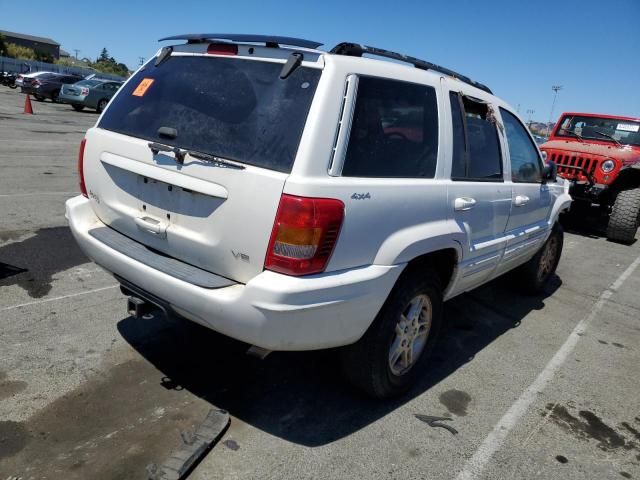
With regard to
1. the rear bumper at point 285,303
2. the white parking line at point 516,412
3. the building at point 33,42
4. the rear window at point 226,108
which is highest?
the building at point 33,42

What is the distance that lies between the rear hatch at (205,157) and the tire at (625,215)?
8.45m

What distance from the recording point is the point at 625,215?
9.00 m

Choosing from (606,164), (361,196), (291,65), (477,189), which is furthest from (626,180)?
(291,65)

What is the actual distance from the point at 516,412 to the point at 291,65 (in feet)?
8.19

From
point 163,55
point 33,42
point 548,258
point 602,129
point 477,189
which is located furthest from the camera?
point 33,42

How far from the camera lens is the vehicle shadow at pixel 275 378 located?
2.88 metres

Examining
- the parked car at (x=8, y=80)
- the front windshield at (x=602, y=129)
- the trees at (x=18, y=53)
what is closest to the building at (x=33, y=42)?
the trees at (x=18, y=53)

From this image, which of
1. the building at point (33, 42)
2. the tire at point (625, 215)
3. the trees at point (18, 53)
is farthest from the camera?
the building at point (33, 42)

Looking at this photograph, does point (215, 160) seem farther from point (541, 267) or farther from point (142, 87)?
point (541, 267)

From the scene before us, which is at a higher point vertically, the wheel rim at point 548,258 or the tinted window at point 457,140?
the tinted window at point 457,140

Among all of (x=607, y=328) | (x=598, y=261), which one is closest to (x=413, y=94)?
(x=607, y=328)

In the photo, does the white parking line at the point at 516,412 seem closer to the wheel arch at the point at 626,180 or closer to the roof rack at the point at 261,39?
the roof rack at the point at 261,39

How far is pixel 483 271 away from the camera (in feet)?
12.5

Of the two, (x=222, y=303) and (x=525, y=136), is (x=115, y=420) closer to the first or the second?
(x=222, y=303)
